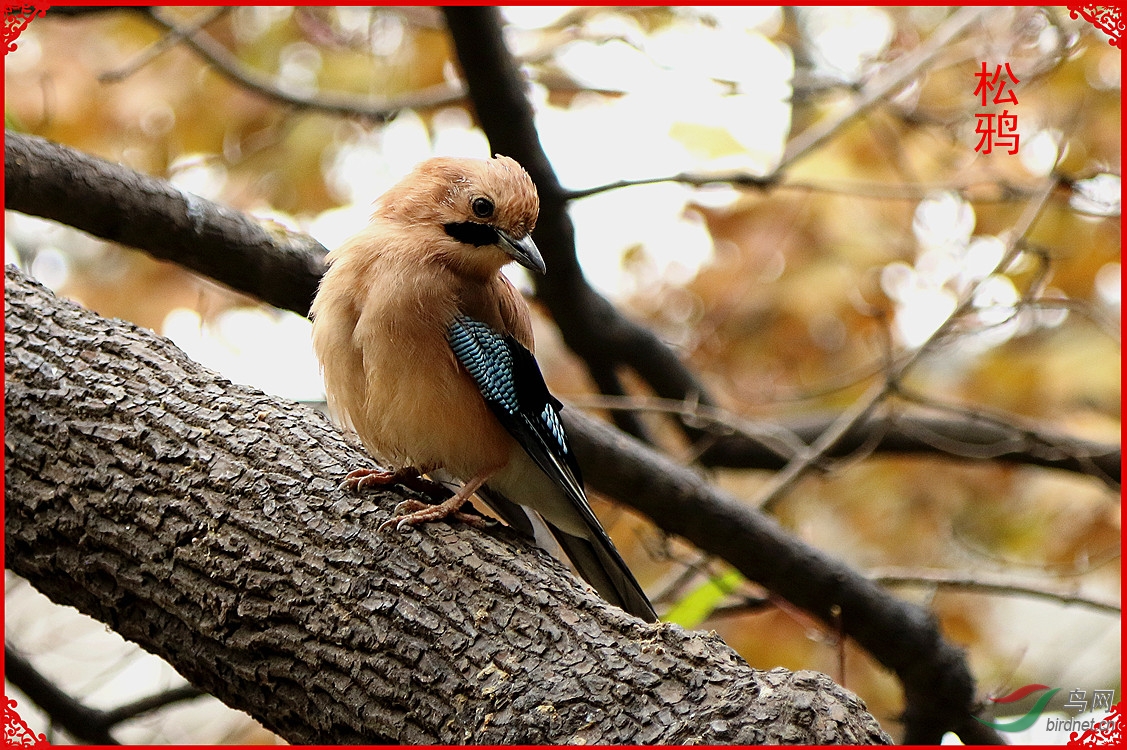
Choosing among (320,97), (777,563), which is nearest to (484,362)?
(777,563)

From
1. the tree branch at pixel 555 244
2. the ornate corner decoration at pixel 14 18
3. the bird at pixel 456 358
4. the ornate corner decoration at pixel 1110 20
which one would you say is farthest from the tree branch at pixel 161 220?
the ornate corner decoration at pixel 1110 20

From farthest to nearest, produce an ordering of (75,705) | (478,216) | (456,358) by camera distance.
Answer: (75,705), (478,216), (456,358)

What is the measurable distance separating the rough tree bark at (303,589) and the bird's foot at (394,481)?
61mm

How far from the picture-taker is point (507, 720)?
9.24 feet

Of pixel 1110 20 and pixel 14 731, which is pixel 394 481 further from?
pixel 1110 20

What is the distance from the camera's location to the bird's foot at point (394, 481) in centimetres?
345

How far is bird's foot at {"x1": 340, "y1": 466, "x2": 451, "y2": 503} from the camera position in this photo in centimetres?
345

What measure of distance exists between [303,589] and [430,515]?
19.2 inches

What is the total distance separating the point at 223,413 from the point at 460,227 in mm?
1188

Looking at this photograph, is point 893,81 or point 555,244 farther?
point 893,81

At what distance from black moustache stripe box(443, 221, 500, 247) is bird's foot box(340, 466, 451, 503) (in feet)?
A: 3.04

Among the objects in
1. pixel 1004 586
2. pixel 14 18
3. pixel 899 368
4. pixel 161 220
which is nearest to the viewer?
pixel 14 18

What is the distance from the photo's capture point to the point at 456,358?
12.7 feet

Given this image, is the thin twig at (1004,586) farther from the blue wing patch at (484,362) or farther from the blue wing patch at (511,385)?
the blue wing patch at (484,362)
